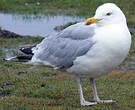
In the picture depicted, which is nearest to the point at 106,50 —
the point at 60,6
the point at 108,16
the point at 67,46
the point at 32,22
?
the point at 108,16

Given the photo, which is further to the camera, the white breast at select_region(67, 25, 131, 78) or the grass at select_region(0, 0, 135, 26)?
the grass at select_region(0, 0, 135, 26)

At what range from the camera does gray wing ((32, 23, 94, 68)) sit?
8162 millimetres

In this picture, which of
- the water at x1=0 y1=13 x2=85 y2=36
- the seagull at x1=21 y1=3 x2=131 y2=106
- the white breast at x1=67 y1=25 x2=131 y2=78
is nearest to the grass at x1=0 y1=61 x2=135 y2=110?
the seagull at x1=21 y1=3 x2=131 y2=106

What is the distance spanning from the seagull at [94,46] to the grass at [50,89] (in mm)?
465

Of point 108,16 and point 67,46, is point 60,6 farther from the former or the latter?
point 108,16

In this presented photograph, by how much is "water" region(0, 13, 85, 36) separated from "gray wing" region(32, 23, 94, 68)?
11.6 m

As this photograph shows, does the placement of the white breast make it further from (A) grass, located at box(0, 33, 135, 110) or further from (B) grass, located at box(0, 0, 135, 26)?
(B) grass, located at box(0, 0, 135, 26)

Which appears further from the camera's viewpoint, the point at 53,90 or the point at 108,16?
the point at 53,90

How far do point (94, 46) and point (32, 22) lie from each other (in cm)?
1604

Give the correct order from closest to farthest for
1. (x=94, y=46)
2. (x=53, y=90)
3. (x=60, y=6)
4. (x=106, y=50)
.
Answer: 1. (x=106, y=50)
2. (x=94, y=46)
3. (x=53, y=90)
4. (x=60, y=6)

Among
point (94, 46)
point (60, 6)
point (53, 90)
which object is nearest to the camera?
point (94, 46)

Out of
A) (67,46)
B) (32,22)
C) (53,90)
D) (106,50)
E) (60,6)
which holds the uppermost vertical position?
(60,6)

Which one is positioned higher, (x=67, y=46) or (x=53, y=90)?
(x=67, y=46)

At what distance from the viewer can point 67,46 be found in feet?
27.8
